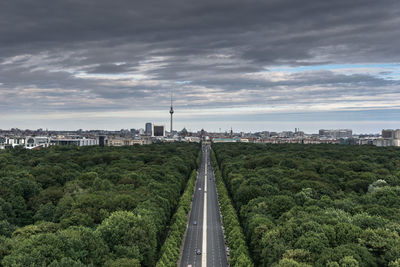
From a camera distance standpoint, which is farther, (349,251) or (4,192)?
(4,192)

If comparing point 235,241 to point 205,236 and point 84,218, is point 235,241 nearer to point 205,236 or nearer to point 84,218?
point 205,236

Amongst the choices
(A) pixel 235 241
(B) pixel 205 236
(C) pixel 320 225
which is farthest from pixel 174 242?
(C) pixel 320 225

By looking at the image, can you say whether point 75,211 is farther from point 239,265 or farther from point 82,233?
point 239,265

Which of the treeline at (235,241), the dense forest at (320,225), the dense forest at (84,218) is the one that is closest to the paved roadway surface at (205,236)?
the treeline at (235,241)

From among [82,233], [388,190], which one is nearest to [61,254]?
[82,233]

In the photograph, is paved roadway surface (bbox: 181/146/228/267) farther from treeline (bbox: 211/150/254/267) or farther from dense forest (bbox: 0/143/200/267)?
dense forest (bbox: 0/143/200/267)

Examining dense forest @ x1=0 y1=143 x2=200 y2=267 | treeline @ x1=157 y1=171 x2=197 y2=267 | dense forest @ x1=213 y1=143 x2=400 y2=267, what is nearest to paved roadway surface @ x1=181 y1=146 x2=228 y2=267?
treeline @ x1=157 y1=171 x2=197 y2=267
